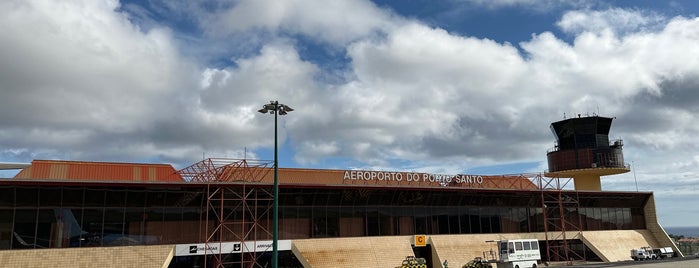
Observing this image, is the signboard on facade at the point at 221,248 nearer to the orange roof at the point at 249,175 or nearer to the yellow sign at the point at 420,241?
the orange roof at the point at 249,175

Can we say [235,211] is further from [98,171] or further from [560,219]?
[560,219]

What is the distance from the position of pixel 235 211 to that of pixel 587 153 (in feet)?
158

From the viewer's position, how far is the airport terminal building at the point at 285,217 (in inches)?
1492

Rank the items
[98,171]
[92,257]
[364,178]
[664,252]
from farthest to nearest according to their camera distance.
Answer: [664,252] → [364,178] → [98,171] → [92,257]

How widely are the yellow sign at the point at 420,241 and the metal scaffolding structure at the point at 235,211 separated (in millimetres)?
14310

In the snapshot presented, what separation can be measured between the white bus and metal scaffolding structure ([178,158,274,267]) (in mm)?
21112

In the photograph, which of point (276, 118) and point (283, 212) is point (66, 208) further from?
point (276, 118)

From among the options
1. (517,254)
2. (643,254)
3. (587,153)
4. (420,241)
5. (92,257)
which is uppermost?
(587,153)

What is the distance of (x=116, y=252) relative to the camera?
3881cm

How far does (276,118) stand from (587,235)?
48.3 meters

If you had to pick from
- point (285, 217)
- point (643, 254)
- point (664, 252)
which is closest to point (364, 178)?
point (285, 217)

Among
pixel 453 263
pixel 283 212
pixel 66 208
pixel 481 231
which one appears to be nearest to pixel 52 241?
pixel 66 208

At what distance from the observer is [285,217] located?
4594cm

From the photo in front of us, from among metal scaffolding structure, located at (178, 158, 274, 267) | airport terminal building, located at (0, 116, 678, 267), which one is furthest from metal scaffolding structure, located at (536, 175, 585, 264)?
metal scaffolding structure, located at (178, 158, 274, 267)
